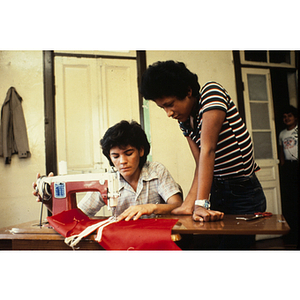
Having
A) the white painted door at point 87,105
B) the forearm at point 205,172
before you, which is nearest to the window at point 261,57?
the white painted door at point 87,105

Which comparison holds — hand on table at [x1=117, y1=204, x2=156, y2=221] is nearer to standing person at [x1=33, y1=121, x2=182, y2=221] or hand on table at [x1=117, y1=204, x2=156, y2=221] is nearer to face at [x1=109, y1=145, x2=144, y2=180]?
standing person at [x1=33, y1=121, x2=182, y2=221]

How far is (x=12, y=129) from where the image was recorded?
2.62 meters

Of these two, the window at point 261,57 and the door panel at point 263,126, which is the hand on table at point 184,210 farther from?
the window at point 261,57

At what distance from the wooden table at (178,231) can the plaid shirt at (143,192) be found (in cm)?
41

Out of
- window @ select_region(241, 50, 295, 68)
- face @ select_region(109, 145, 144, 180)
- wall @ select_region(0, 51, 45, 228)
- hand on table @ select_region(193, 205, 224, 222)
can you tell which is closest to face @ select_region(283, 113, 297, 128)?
window @ select_region(241, 50, 295, 68)

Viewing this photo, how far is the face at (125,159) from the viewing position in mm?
1483

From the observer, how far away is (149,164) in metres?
1.63

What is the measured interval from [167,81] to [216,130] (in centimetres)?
31

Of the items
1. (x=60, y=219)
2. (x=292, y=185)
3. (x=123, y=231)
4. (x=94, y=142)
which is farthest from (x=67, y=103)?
(x=292, y=185)

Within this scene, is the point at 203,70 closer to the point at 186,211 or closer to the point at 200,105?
the point at 200,105

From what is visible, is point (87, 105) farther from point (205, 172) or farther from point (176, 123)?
point (205, 172)

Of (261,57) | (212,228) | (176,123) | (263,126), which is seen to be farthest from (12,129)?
(261,57)

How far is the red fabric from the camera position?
0.90 meters

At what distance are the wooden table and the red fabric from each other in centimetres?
3
